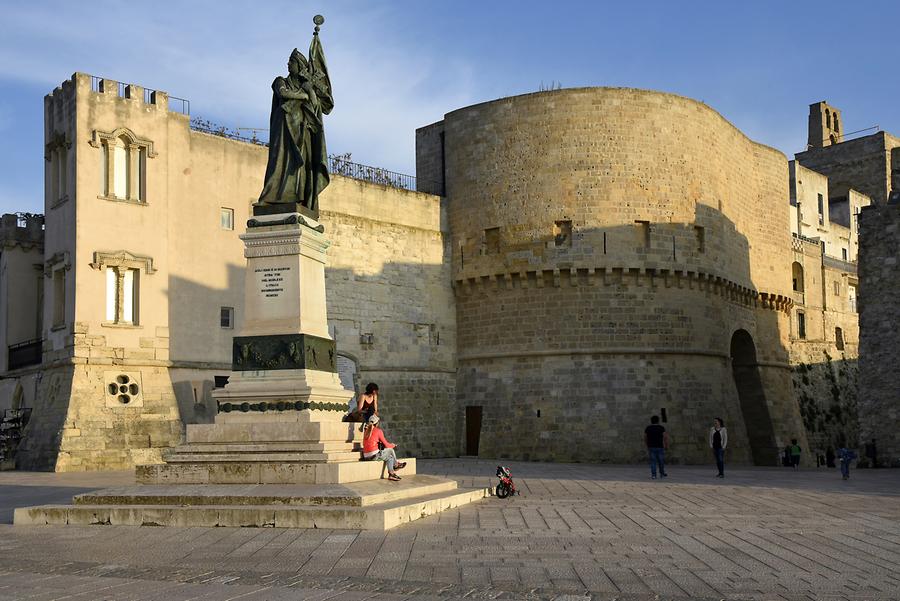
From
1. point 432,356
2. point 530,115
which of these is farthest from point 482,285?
point 530,115

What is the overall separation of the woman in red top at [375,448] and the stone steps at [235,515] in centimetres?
135

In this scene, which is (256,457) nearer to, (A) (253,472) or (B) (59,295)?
(A) (253,472)

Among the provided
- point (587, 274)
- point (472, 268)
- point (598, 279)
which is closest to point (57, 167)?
point (472, 268)

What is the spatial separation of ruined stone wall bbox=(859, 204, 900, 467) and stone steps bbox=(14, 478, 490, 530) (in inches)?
667

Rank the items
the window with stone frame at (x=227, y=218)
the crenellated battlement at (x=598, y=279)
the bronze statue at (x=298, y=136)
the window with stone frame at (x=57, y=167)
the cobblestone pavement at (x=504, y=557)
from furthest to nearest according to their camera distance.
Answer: the crenellated battlement at (x=598, y=279), the window with stone frame at (x=227, y=218), the window with stone frame at (x=57, y=167), the bronze statue at (x=298, y=136), the cobblestone pavement at (x=504, y=557)

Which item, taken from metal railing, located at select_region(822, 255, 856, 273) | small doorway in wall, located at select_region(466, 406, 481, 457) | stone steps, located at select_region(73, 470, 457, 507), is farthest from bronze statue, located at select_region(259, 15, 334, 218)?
metal railing, located at select_region(822, 255, 856, 273)

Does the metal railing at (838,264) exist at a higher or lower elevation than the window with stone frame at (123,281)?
higher

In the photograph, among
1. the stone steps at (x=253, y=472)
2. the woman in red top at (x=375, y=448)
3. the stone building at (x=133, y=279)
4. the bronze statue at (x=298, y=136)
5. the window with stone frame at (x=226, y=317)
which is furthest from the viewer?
the window with stone frame at (x=226, y=317)

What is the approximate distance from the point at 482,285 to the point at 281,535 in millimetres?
22146

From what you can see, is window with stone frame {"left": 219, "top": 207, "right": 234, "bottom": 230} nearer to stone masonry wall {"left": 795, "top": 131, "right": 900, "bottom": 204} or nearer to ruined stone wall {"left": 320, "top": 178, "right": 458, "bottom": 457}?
ruined stone wall {"left": 320, "top": 178, "right": 458, "bottom": 457}

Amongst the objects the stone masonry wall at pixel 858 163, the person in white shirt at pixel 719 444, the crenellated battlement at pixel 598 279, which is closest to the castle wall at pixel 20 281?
the crenellated battlement at pixel 598 279

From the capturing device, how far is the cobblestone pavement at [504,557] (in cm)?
728

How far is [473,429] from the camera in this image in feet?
104

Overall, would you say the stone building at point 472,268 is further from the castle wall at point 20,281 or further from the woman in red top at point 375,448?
the woman in red top at point 375,448
